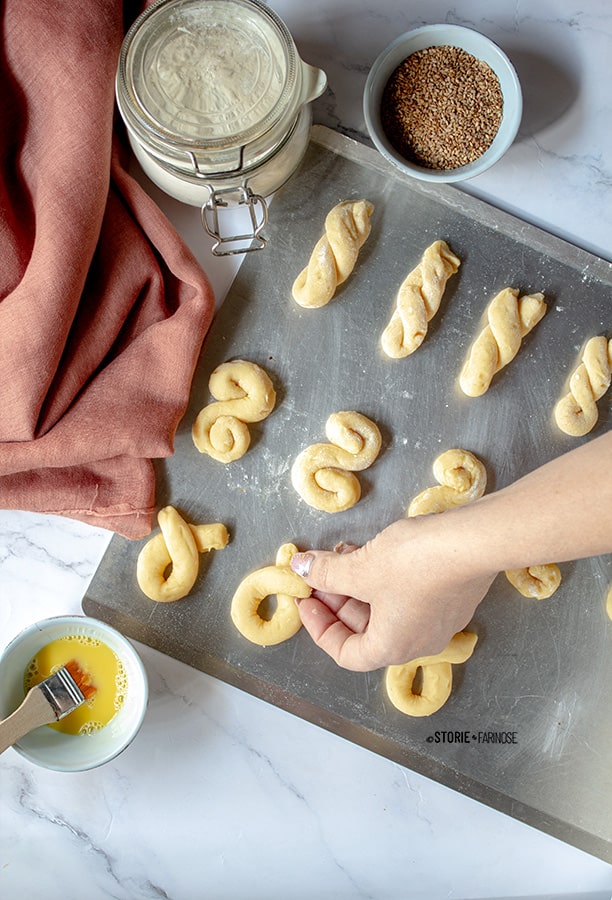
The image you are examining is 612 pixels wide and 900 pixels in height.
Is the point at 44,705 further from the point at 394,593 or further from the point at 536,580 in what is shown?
the point at 536,580

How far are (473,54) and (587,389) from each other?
1.77 ft

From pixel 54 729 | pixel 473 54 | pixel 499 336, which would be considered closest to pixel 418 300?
pixel 499 336

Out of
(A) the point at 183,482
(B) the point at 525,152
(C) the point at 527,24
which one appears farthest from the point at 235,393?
(C) the point at 527,24

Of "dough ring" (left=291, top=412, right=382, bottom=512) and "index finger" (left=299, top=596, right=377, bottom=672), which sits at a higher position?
"dough ring" (left=291, top=412, right=382, bottom=512)

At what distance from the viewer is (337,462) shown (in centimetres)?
127

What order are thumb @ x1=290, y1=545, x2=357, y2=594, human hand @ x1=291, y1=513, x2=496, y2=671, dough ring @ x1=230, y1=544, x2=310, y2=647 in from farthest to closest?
dough ring @ x1=230, y1=544, x2=310, y2=647
thumb @ x1=290, y1=545, x2=357, y2=594
human hand @ x1=291, y1=513, x2=496, y2=671

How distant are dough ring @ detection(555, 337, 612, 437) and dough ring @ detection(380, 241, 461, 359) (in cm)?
25

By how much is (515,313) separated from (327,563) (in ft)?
1.60

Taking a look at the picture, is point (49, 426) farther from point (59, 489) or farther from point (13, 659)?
point (13, 659)

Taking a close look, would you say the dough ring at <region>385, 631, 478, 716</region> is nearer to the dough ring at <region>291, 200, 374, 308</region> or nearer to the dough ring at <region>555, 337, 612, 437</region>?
the dough ring at <region>555, 337, 612, 437</region>

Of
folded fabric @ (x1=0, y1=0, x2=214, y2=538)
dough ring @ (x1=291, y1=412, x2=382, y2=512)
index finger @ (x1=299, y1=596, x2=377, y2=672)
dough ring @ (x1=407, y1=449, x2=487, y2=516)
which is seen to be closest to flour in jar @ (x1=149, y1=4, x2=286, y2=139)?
folded fabric @ (x1=0, y1=0, x2=214, y2=538)

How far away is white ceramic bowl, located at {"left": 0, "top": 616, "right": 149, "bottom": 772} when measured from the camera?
1.20 meters

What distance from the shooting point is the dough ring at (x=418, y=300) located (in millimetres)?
1269

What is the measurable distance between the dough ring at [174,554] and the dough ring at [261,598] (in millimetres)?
78
